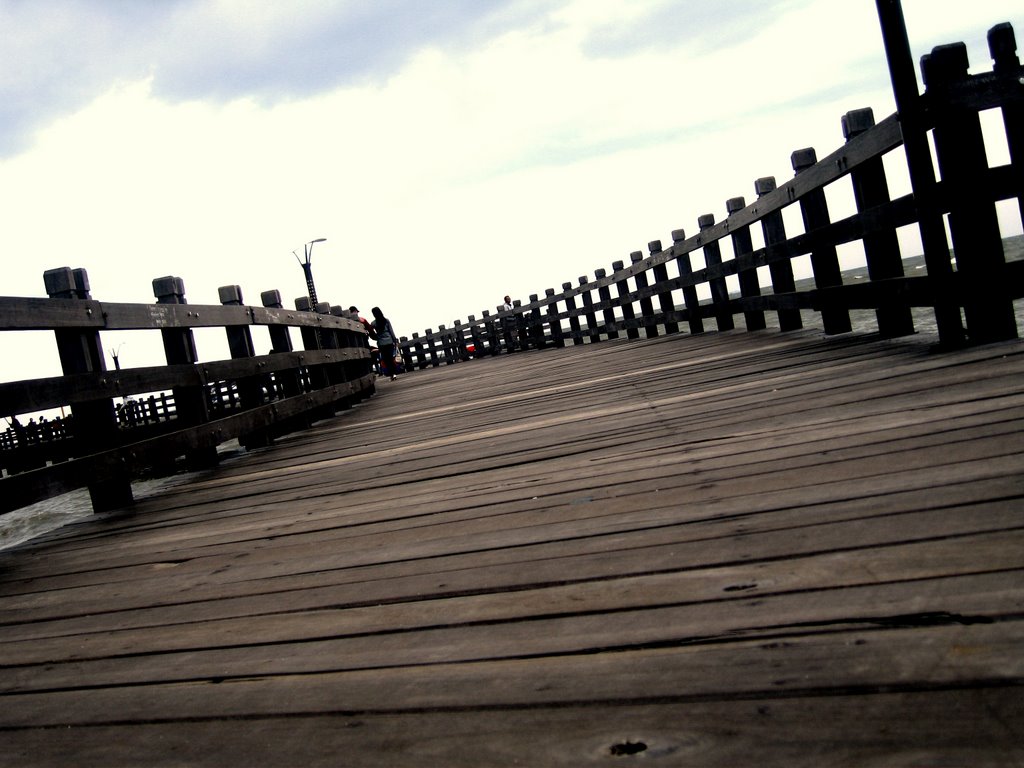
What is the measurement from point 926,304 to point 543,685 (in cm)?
359

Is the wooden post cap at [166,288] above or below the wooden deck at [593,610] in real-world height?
above

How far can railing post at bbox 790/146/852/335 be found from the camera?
20.0 ft

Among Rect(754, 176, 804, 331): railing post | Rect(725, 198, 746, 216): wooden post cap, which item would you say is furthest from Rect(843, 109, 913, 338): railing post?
Rect(725, 198, 746, 216): wooden post cap

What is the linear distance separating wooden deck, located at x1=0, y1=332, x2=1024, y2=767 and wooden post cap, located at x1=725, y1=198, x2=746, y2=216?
501 centimetres

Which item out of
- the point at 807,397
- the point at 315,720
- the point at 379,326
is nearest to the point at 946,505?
the point at 315,720

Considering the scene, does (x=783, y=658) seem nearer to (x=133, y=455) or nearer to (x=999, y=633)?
(x=999, y=633)

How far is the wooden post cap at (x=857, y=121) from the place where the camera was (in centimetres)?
495

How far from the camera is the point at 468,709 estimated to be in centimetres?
136

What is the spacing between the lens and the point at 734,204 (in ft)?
27.7

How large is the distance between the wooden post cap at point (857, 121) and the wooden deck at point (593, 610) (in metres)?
1.92

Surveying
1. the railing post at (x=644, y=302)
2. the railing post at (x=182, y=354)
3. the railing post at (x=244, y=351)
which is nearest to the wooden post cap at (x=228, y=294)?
the railing post at (x=244, y=351)

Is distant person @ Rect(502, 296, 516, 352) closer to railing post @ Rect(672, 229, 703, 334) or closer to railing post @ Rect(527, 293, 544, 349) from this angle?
railing post @ Rect(527, 293, 544, 349)

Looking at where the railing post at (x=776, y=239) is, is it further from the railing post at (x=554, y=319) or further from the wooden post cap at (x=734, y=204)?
the railing post at (x=554, y=319)

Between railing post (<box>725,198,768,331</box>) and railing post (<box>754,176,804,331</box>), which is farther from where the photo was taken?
railing post (<box>725,198,768,331</box>)
